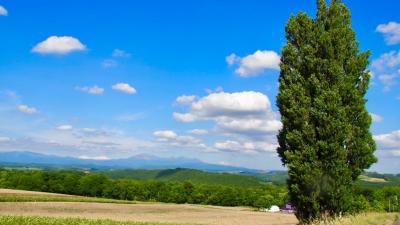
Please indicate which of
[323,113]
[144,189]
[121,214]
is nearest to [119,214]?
[121,214]

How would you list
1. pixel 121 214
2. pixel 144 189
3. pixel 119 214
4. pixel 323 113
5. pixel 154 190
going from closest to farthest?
pixel 323 113 → pixel 119 214 → pixel 121 214 → pixel 154 190 → pixel 144 189

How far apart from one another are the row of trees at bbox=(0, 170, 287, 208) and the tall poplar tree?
75.2 meters

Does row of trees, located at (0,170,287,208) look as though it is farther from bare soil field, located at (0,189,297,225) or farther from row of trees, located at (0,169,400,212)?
bare soil field, located at (0,189,297,225)

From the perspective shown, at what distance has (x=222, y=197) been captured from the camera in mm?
110438

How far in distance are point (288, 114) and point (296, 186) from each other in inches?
190

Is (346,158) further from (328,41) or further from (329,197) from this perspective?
(328,41)

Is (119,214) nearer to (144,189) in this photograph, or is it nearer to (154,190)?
(154,190)

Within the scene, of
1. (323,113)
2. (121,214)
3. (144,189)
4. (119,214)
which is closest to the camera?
(323,113)

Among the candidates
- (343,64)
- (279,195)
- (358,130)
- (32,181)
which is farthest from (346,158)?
(32,181)

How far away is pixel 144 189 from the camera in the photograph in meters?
115

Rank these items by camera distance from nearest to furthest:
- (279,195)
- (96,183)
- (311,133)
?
1. (311,133)
2. (279,195)
3. (96,183)

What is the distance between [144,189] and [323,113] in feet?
296

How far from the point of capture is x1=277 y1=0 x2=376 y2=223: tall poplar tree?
97.6ft

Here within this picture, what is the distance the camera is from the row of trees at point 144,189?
11000cm
